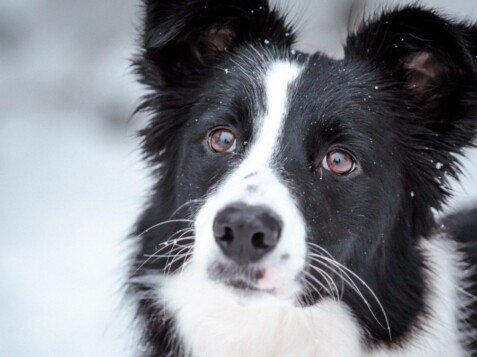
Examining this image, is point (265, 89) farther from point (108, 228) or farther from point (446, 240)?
point (108, 228)

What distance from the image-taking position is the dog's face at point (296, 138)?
3113 mm

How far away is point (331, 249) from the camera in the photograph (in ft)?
10.8

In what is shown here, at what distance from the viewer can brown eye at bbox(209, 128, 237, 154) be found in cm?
341

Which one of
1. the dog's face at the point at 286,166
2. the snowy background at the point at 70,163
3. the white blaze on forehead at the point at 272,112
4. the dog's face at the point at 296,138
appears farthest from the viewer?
the snowy background at the point at 70,163

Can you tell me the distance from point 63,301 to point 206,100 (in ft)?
9.66

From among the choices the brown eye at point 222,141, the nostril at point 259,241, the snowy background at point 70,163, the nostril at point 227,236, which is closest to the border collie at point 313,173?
the brown eye at point 222,141

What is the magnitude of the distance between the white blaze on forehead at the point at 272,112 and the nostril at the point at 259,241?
0.41m

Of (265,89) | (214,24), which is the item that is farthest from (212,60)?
(265,89)

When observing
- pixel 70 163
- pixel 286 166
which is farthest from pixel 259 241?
pixel 70 163

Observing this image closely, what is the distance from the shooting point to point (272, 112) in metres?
3.37

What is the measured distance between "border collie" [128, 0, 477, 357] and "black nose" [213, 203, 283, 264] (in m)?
0.14

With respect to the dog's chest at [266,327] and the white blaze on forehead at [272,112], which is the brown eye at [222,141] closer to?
the white blaze on forehead at [272,112]

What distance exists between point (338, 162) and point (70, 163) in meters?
5.06

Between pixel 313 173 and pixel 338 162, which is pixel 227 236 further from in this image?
pixel 338 162
